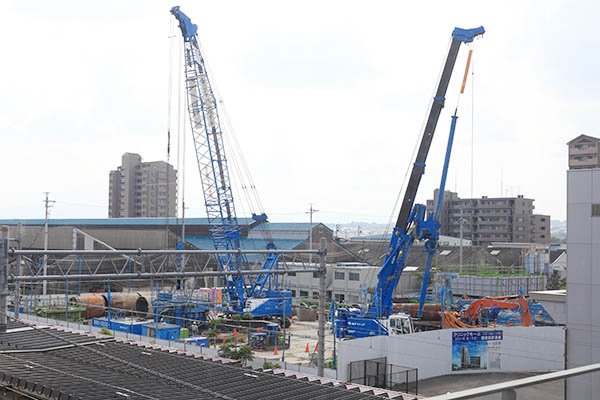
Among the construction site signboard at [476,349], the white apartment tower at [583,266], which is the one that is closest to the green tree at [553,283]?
the construction site signboard at [476,349]

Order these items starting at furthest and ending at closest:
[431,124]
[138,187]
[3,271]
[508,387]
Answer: [138,187], [431,124], [3,271], [508,387]

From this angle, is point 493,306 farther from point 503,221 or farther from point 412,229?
point 503,221

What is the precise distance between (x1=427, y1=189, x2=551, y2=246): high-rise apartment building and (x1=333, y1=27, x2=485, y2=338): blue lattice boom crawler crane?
161ft

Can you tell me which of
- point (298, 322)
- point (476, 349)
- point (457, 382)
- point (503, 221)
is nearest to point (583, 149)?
point (503, 221)

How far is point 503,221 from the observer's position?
70000mm

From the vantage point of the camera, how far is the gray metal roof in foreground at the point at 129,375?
8750 mm

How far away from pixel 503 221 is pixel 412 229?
52.4 metres

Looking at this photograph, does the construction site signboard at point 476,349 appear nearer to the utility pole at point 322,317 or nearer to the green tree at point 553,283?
the utility pole at point 322,317

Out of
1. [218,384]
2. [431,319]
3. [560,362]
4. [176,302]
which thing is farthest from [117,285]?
[218,384]

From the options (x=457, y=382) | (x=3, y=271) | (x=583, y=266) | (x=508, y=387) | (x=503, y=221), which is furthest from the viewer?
(x=503, y=221)

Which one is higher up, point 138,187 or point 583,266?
point 138,187

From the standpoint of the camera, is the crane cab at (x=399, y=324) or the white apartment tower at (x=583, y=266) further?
the crane cab at (x=399, y=324)

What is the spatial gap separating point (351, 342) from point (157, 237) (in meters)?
37.2

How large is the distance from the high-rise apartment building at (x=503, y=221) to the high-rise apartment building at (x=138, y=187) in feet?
151
